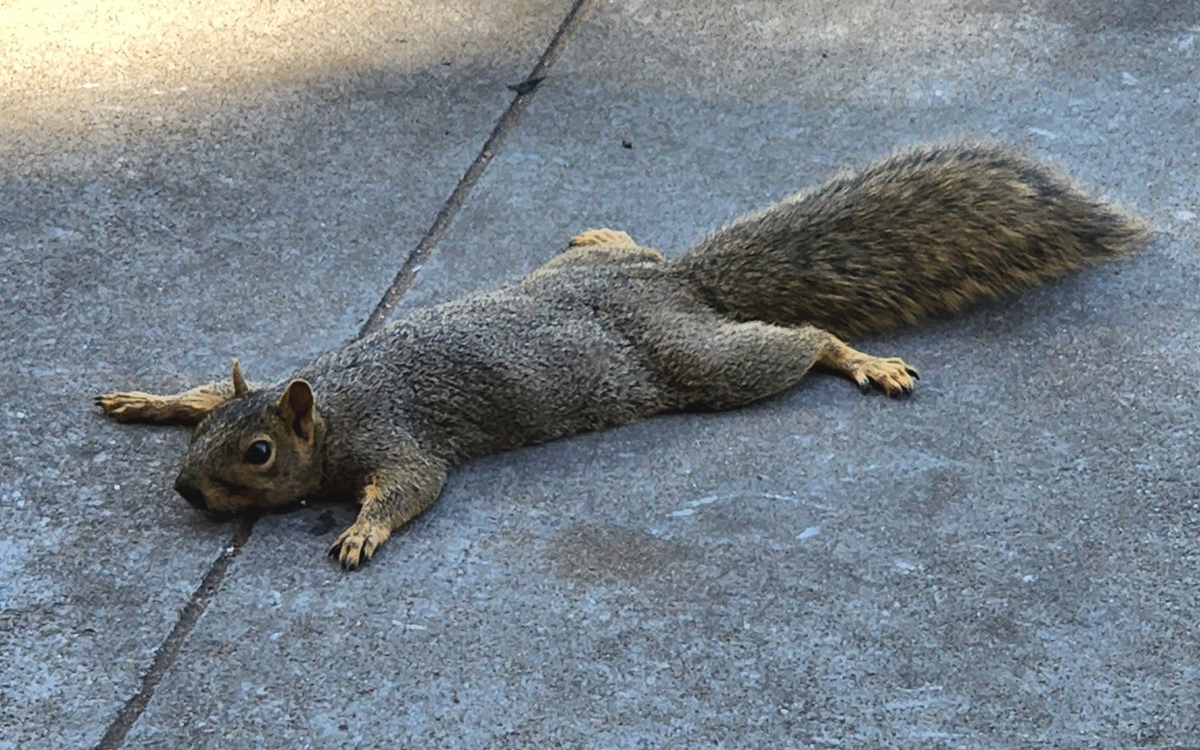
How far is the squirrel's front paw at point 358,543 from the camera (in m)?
3.35

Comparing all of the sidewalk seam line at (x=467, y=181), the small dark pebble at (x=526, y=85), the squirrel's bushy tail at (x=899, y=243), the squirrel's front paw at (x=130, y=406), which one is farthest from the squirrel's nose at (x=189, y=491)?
the small dark pebble at (x=526, y=85)

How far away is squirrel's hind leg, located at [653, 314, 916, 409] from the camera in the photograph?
379 cm

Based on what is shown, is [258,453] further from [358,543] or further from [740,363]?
[740,363]

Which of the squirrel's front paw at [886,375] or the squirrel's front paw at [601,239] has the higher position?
the squirrel's front paw at [886,375]

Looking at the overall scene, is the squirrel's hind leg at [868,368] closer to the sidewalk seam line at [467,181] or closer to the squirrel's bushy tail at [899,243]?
the squirrel's bushy tail at [899,243]

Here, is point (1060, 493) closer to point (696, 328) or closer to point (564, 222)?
point (696, 328)

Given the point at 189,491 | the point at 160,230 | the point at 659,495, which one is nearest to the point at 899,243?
the point at 659,495

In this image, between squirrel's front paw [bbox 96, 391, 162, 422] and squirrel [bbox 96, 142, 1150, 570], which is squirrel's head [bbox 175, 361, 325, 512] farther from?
squirrel's front paw [bbox 96, 391, 162, 422]

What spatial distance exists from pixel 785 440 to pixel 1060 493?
1.97ft

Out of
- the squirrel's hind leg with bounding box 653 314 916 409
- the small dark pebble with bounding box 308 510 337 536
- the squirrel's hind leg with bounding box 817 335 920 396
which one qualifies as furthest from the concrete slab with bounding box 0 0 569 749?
the squirrel's hind leg with bounding box 817 335 920 396

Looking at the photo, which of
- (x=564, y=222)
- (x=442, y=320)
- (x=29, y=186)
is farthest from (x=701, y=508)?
(x=29, y=186)

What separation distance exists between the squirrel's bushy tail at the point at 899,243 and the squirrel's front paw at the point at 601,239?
33 cm

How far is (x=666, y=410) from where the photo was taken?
3.84 meters

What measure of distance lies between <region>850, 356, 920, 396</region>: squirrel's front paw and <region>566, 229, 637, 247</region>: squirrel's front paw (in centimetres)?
75
